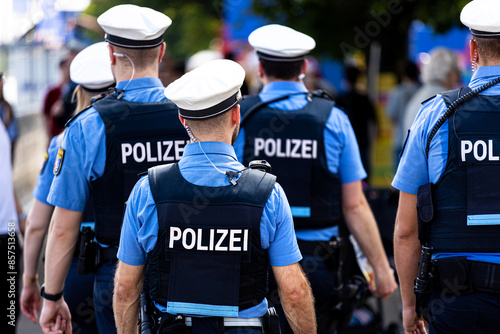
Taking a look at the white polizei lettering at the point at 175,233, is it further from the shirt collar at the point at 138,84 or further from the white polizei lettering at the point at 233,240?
the shirt collar at the point at 138,84

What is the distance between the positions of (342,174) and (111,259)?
Result: 1368 mm

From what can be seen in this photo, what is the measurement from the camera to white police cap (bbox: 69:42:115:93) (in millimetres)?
3846

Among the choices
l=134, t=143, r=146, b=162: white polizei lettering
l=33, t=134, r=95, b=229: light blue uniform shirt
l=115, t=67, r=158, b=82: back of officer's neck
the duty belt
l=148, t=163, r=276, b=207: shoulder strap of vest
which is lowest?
the duty belt

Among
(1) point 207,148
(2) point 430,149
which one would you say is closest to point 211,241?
(1) point 207,148

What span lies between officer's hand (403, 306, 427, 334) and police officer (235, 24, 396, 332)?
751 mm

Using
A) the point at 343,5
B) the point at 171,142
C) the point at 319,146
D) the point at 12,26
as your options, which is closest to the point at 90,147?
the point at 171,142

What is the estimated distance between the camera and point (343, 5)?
27.6 feet

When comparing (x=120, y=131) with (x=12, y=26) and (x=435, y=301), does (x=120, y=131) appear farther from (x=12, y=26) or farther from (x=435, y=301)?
(x=12, y=26)

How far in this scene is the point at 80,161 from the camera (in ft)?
11.1

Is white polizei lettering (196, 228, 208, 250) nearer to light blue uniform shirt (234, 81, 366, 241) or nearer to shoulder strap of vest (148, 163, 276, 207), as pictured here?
shoulder strap of vest (148, 163, 276, 207)

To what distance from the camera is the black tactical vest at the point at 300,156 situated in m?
3.84

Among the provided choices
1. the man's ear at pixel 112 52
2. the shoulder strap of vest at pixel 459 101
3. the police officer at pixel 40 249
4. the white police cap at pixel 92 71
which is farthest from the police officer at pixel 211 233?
the white police cap at pixel 92 71

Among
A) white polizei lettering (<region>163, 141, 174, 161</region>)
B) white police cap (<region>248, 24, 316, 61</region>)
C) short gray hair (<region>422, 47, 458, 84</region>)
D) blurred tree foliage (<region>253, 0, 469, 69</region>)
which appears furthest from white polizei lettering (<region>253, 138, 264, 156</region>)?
blurred tree foliage (<region>253, 0, 469, 69</region>)

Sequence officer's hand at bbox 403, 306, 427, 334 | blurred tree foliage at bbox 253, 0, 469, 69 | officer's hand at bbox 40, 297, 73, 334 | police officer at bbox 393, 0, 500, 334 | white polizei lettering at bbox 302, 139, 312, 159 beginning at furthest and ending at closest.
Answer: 1. blurred tree foliage at bbox 253, 0, 469, 69
2. white polizei lettering at bbox 302, 139, 312, 159
3. officer's hand at bbox 40, 297, 73, 334
4. officer's hand at bbox 403, 306, 427, 334
5. police officer at bbox 393, 0, 500, 334
